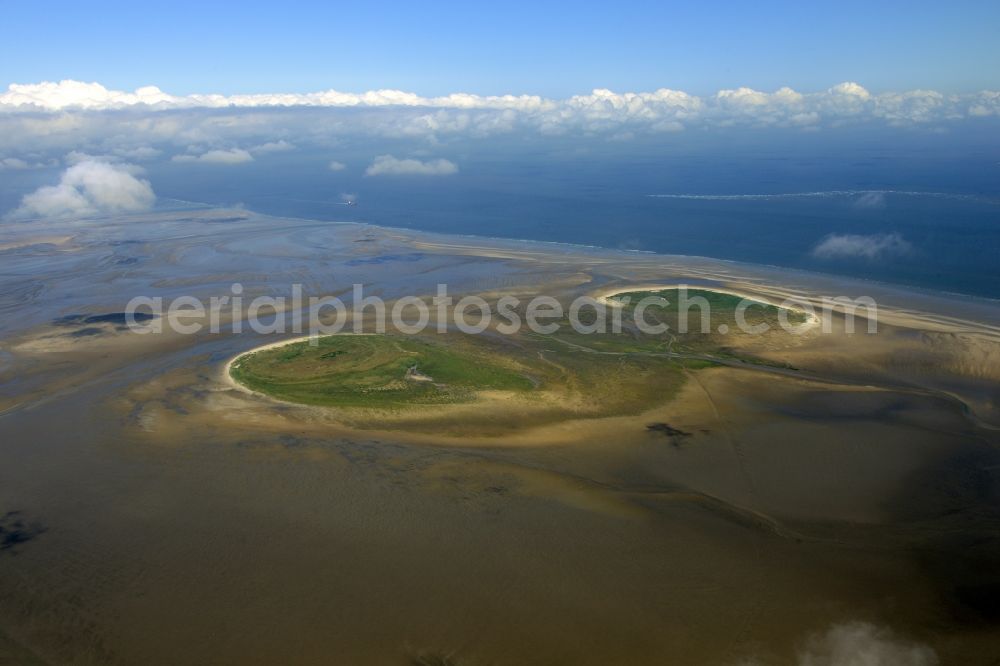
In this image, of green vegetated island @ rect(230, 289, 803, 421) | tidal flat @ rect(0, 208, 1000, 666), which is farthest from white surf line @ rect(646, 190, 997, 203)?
green vegetated island @ rect(230, 289, 803, 421)

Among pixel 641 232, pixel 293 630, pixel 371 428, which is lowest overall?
pixel 293 630

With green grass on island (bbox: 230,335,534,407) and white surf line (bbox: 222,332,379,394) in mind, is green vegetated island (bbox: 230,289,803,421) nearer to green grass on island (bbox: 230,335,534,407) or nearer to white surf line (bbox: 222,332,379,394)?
green grass on island (bbox: 230,335,534,407)

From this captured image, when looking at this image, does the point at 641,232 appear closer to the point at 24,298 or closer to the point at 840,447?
the point at 840,447

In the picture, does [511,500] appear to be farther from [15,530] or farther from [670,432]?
[15,530]

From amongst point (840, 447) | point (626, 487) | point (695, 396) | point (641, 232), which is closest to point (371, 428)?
point (626, 487)

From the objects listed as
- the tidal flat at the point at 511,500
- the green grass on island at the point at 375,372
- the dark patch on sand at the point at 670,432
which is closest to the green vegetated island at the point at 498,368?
the green grass on island at the point at 375,372

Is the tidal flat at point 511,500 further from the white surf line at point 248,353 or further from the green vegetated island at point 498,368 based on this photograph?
the white surf line at point 248,353
